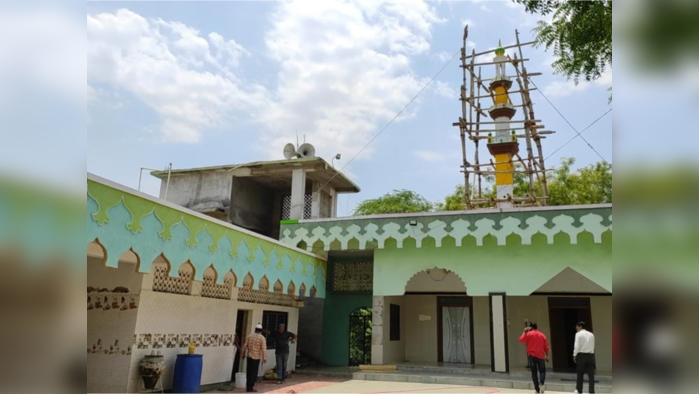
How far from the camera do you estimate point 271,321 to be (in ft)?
36.7

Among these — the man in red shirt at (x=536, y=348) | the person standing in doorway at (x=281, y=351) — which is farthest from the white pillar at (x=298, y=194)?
the man in red shirt at (x=536, y=348)

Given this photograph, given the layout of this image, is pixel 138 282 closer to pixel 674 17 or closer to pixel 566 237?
pixel 674 17

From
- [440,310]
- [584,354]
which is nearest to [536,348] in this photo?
[584,354]

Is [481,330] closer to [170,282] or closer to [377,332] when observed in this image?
[377,332]

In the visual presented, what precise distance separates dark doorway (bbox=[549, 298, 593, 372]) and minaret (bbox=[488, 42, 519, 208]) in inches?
143

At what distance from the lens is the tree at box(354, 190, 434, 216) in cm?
2669

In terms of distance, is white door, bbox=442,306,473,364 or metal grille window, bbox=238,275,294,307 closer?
metal grille window, bbox=238,275,294,307

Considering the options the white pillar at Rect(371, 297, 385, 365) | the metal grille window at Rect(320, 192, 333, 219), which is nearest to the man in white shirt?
the white pillar at Rect(371, 297, 385, 365)

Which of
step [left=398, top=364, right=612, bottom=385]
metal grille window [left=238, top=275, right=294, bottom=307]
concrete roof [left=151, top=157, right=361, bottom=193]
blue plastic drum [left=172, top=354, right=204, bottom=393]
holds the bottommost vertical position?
step [left=398, top=364, right=612, bottom=385]

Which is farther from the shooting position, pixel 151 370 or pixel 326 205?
pixel 326 205

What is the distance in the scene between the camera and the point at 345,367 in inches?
532

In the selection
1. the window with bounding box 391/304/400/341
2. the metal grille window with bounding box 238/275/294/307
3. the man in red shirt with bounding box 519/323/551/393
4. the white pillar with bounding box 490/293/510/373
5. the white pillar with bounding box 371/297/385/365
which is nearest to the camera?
the man in red shirt with bounding box 519/323/551/393

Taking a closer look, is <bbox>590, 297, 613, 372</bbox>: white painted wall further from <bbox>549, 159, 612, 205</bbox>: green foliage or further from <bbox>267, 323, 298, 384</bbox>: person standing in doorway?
<bbox>549, 159, 612, 205</bbox>: green foliage

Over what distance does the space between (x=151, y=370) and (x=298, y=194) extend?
6.47 m
